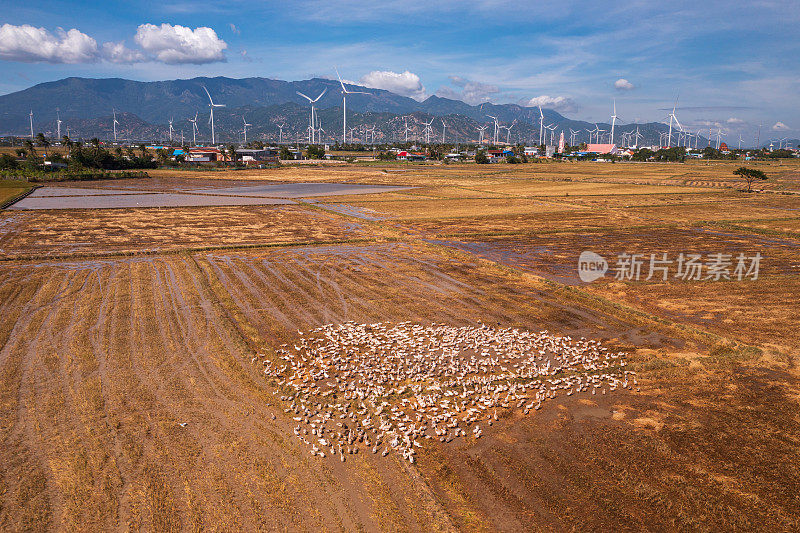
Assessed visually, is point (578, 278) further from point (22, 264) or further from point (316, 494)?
point (22, 264)

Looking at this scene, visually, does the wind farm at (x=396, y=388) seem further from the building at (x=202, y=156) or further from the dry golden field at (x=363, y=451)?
the building at (x=202, y=156)

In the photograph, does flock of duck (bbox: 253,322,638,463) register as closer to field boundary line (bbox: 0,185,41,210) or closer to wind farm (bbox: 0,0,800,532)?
wind farm (bbox: 0,0,800,532)

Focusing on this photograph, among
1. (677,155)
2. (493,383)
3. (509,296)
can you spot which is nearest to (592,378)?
(493,383)

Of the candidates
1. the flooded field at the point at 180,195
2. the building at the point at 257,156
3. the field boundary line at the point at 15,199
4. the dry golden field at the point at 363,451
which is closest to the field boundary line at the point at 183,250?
the dry golden field at the point at 363,451

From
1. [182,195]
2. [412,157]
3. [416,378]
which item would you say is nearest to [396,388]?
[416,378]

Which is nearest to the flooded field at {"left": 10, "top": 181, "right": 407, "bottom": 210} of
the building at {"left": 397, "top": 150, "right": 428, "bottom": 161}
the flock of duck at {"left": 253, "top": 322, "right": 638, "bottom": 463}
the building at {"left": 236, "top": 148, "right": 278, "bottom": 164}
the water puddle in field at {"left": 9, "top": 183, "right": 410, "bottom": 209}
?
the water puddle in field at {"left": 9, "top": 183, "right": 410, "bottom": 209}

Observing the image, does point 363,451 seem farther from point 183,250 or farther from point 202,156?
point 202,156
